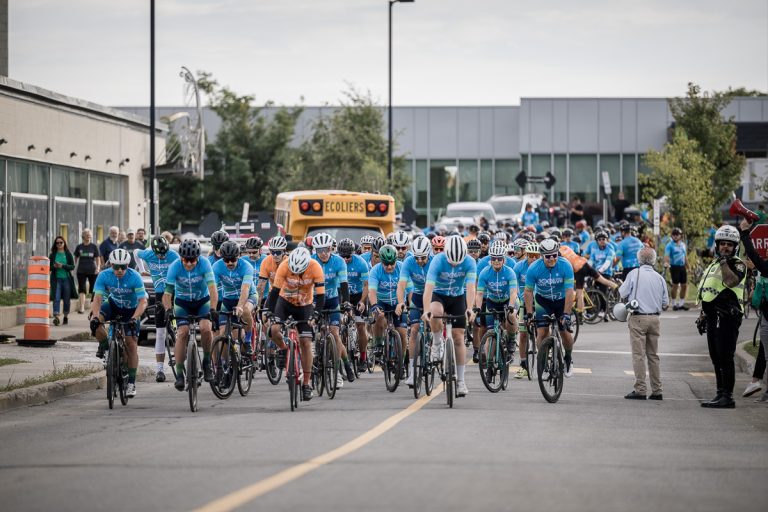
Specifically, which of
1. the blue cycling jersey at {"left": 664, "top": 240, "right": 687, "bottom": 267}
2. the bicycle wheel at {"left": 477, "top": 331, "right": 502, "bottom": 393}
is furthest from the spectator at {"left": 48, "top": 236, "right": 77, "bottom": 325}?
the blue cycling jersey at {"left": 664, "top": 240, "right": 687, "bottom": 267}

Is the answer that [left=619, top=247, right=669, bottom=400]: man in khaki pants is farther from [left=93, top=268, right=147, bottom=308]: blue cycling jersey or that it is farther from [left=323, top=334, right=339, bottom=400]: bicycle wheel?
[left=93, top=268, right=147, bottom=308]: blue cycling jersey

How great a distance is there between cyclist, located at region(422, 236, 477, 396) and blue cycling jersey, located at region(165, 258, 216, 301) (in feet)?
8.46

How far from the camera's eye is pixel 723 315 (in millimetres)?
17125

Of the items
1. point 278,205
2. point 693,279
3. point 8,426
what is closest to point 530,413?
point 8,426

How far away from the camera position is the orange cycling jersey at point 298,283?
1636 cm

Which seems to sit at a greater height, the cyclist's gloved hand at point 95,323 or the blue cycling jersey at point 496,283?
the blue cycling jersey at point 496,283

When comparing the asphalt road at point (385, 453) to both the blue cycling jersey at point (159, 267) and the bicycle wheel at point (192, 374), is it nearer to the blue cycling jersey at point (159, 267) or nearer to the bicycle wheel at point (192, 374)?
the bicycle wheel at point (192, 374)

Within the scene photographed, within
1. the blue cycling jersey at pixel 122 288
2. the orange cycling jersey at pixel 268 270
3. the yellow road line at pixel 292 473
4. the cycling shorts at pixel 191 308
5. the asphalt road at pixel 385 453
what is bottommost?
the asphalt road at pixel 385 453

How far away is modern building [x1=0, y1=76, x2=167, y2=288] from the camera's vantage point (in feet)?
117

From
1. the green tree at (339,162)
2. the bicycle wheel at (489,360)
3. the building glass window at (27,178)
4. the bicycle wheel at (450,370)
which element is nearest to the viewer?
the bicycle wheel at (450,370)

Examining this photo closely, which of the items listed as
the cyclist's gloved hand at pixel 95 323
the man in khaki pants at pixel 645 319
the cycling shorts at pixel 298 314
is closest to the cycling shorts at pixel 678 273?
the man in khaki pants at pixel 645 319

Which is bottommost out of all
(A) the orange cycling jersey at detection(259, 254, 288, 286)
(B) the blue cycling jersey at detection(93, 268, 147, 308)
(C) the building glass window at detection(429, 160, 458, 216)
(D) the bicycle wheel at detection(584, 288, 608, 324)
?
(D) the bicycle wheel at detection(584, 288, 608, 324)

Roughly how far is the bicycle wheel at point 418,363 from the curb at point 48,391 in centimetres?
446

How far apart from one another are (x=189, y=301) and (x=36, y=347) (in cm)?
813
